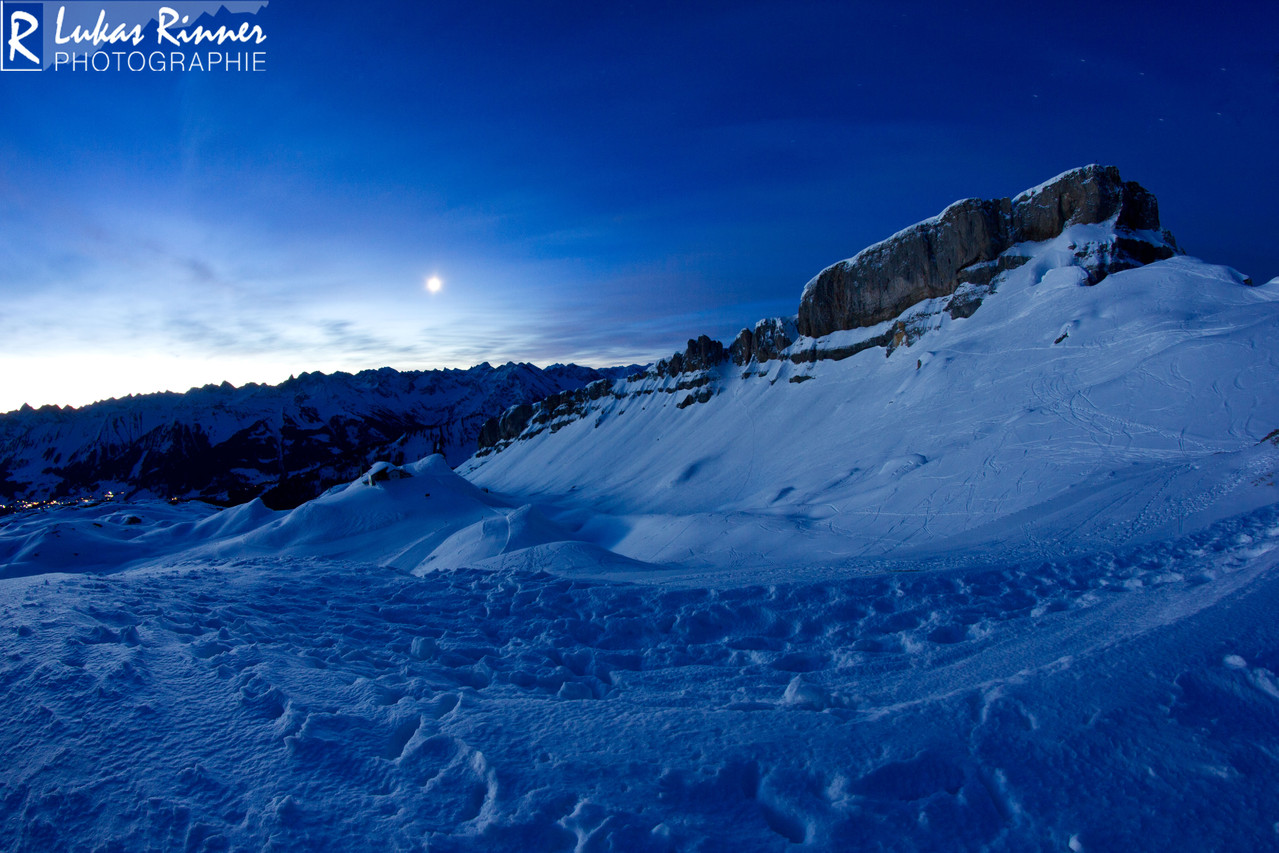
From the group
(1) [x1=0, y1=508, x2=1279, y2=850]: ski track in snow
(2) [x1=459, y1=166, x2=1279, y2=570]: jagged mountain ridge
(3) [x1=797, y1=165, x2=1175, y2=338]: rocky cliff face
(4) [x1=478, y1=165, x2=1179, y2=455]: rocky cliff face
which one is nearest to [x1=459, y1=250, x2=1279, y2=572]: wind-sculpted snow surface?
(2) [x1=459, y1=166, x2=1279, y2=570]: jagged mountain ridge

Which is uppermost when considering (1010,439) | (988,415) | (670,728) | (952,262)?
(952,262)

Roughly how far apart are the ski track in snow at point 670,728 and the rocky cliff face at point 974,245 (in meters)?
37.0

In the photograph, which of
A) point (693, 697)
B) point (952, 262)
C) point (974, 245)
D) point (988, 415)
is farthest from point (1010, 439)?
point (952, 262)

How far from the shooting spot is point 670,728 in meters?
3.47

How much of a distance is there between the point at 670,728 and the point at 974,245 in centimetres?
4590

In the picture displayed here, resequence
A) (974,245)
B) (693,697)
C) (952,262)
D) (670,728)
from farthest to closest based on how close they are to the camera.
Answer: (952,262)
(974,245)
(693,697)
(670,728)

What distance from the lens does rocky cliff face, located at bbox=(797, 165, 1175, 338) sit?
34969mm

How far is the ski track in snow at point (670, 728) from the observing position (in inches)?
107

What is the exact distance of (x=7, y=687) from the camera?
3924 mm

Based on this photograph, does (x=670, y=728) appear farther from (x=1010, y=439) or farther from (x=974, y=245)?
(x=974, y=245)

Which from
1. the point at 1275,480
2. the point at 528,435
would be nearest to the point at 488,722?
the point at 1275,480

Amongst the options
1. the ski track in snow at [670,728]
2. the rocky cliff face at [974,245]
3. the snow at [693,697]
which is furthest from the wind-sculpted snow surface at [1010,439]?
the ski track in snow at [670,728]

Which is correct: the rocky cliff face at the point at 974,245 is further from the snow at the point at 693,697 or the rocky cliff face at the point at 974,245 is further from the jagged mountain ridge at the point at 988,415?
the snow at the point at 693,697

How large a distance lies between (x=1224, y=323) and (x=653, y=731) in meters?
27.8
